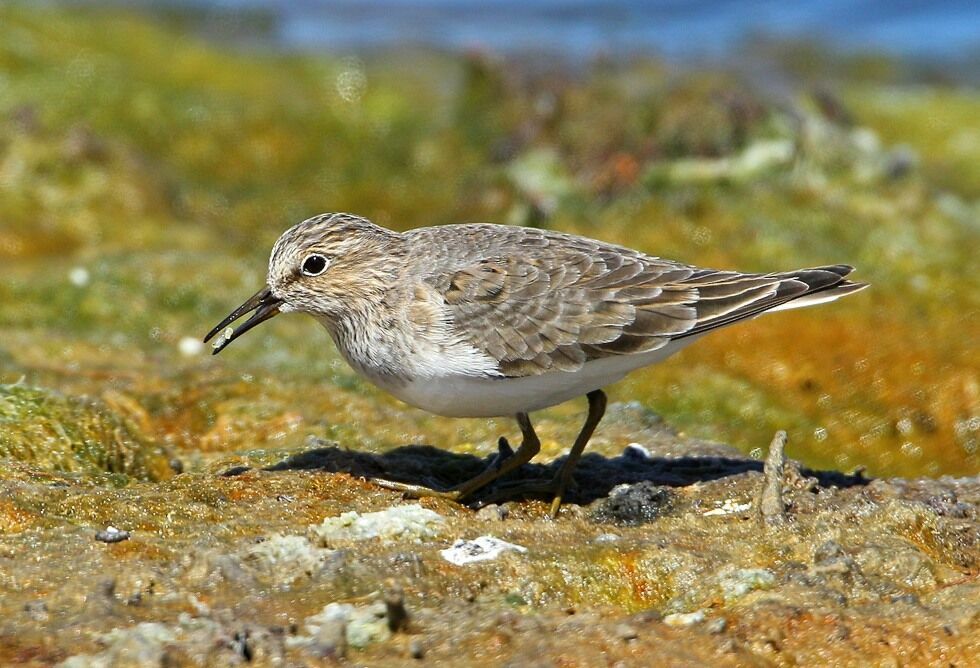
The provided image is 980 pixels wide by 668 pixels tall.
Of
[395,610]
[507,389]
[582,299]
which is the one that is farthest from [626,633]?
[582,299]

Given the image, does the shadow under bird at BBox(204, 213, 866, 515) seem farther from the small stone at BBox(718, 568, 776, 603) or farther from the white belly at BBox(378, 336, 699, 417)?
the small stone at BBox(718, 568, 776, 603)

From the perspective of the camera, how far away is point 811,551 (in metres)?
5.55

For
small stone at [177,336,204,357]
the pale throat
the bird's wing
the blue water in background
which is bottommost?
small stone at [177,336,204,357]

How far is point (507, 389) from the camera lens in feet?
21.5

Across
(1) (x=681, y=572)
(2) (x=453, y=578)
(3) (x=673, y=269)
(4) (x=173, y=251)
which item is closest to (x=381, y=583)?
(2) (x=453, y=578)

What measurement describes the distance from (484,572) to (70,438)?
124 inches

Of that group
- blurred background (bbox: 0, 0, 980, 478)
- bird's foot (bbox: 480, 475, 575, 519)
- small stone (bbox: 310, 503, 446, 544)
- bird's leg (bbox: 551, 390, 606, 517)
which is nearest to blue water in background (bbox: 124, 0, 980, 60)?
blurred background (bbox: 0, 0, 980, 478)

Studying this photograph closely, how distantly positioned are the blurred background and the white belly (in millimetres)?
1120

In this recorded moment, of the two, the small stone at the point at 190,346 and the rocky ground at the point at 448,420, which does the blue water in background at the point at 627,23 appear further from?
the small stone at the point at 190,346

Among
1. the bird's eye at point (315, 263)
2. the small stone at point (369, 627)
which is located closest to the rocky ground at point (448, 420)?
the small stone at point (369, 627)

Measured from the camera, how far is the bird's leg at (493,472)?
6.55m

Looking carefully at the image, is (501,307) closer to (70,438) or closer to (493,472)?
(493,472)

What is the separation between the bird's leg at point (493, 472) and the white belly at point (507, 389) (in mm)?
A: 270

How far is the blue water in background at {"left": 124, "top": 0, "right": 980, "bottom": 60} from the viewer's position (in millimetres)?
23375
